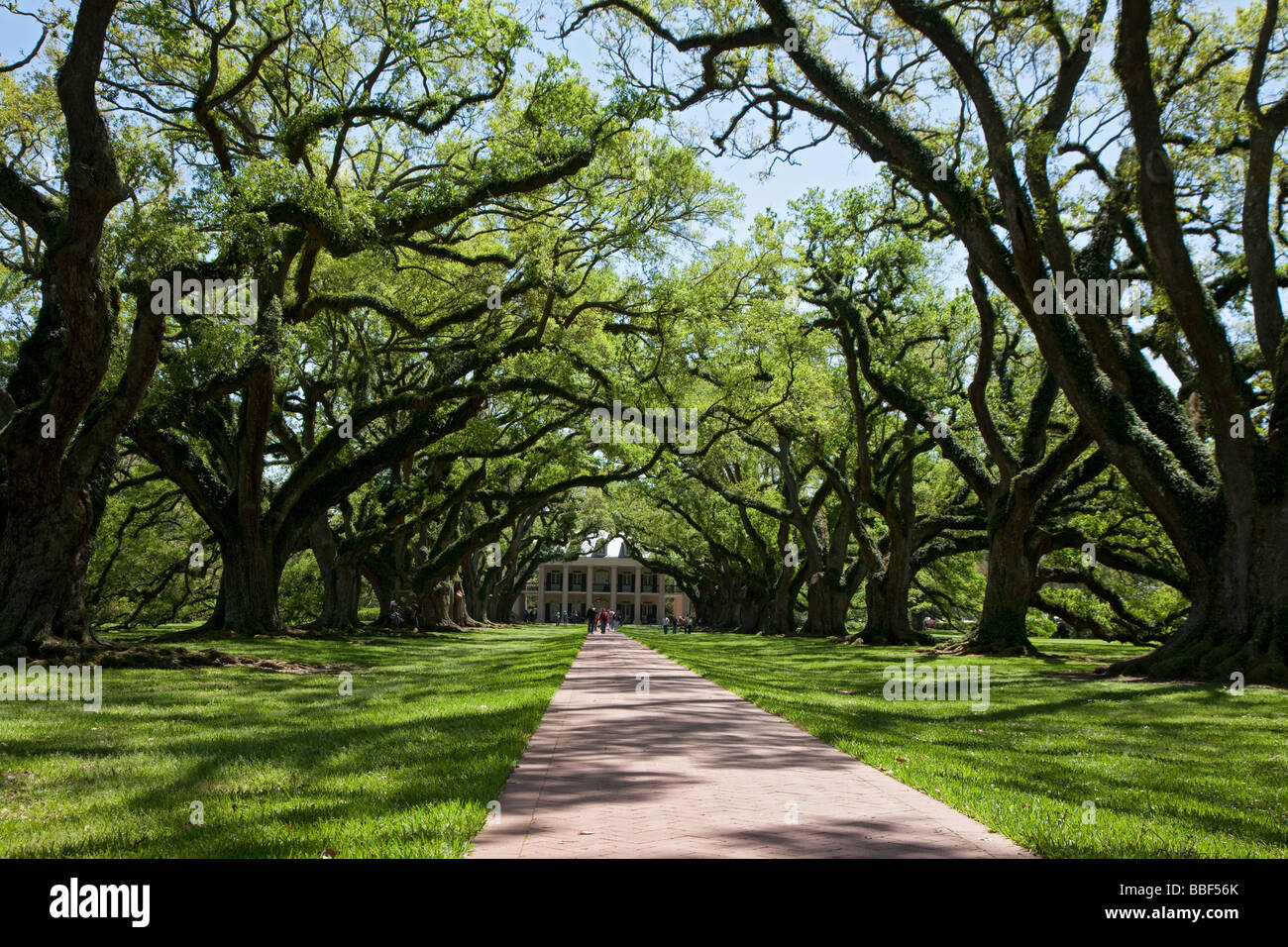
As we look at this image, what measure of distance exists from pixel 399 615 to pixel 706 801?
30404 mm

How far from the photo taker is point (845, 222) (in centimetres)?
2648

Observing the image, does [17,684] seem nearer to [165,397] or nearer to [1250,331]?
[165,397]

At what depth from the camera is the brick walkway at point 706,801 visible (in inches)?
178

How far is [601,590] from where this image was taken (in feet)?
371

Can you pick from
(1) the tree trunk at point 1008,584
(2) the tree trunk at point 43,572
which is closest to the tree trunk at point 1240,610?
(1) the tree trunk at point 1008,584

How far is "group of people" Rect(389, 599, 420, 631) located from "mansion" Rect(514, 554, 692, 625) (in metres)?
71.0

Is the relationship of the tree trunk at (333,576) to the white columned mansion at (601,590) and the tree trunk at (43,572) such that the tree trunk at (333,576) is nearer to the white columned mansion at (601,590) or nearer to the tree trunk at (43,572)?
the tree trunk at (43,572)

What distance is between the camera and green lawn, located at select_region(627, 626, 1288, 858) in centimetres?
505

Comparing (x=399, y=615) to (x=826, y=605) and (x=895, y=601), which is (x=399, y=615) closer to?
Result: (x=826, y=605)

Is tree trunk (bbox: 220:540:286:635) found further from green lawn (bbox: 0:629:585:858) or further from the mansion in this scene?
the mansion

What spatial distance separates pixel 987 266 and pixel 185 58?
14.6 meters

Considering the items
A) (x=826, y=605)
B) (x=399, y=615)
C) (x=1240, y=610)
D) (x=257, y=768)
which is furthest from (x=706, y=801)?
(x=826, y=605)

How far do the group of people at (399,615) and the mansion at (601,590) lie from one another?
71049 millimetres

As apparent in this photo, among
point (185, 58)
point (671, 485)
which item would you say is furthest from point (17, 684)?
point (671, 485)
